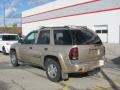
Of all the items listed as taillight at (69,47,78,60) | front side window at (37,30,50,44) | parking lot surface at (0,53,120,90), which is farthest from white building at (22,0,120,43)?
taillight at (69,47,78,60)

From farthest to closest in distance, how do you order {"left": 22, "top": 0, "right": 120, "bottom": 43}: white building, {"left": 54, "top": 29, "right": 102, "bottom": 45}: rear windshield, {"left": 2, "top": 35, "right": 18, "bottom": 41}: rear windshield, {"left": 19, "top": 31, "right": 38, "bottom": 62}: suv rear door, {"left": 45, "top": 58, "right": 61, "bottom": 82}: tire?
{"left": 22, "top": 0, "right": 120, "bottom": 43}: white building
{"left": 2, "top": 35, "right": 18, "bottom": 41}: rear windshield
{"left": 19, "top": 31, "right": 38, "bottom": 62}: suv rear door
{"left": 45, "top": 58, "right": 61, "bottom": 82}: tire
{"left": 54, "top": 29, "right": 102, "bottom": 45}: rear windshield

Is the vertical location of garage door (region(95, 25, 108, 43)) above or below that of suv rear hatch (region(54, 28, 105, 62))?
above

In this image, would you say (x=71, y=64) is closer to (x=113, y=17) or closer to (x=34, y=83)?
(x=34, y=83)

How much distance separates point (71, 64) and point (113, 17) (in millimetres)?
17283

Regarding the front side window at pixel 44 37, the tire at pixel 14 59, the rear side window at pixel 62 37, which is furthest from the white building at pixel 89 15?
the rear side window at pixel 62 37

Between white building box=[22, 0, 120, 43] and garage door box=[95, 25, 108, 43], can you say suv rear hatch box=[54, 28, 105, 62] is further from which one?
garage door box=[95, 25, 108, 43]

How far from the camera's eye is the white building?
1016 inches

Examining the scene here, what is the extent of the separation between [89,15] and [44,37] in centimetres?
1914

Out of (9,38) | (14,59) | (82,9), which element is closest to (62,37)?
(14,59)

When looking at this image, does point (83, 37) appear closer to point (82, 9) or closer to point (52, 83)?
point (52, 83)

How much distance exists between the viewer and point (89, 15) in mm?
29359

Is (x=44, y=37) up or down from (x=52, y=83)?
up

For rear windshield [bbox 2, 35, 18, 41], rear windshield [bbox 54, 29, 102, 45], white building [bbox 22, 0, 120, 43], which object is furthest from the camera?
white building [bbox 22, 0, 120, 43]

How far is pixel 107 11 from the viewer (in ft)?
86.6
